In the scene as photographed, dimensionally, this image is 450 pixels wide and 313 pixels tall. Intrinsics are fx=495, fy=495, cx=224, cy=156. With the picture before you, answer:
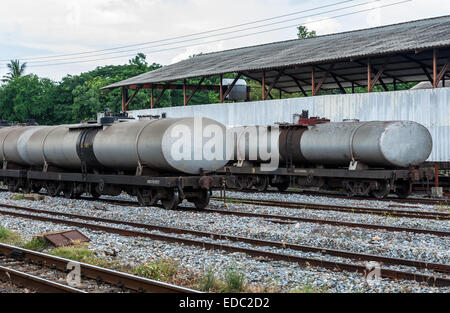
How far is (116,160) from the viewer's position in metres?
17.2

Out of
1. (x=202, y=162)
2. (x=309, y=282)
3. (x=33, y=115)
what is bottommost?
(x=309, y=282)

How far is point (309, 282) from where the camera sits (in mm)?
7602

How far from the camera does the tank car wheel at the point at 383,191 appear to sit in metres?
19.3

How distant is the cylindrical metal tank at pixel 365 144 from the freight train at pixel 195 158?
0.13 feet

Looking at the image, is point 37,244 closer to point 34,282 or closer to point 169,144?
point 34,282

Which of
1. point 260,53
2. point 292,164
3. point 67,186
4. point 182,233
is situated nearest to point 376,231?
point 182,233

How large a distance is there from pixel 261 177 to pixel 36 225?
12.5 m

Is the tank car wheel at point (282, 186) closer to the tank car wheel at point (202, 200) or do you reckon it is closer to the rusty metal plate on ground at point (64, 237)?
the tank car wheel at point (202, 200)

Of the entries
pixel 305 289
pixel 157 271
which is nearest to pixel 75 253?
pixel 157 271

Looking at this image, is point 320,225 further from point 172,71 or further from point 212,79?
point 212,79

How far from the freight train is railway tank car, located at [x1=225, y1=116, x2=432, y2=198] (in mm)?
39

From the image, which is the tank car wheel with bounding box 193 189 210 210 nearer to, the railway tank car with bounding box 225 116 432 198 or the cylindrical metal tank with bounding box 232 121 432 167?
the railway tank car with bounding box 225 116 432 198

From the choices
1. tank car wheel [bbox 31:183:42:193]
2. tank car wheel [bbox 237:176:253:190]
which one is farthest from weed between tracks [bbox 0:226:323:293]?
tank car wheel [bbox 237:176:253:190]

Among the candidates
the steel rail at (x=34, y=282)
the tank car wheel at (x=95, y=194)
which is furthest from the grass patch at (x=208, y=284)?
the tank car wheel at (x=95, y=194)
